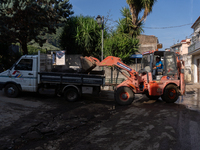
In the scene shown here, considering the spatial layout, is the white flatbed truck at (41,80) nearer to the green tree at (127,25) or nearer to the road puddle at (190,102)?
the road puddle at (190,102)

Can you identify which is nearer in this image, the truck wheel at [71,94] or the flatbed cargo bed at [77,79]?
the flatbed cargo bed at [77,79]

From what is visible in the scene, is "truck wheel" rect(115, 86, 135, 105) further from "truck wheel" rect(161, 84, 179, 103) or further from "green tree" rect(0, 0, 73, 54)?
"green tree" rect(0, 0, 73, 54)

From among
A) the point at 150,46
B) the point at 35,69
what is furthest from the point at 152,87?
the point at 150,46

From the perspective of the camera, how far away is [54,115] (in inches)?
261

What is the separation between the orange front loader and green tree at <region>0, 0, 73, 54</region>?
21.6ft

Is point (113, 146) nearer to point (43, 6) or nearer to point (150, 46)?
point (43, 6)

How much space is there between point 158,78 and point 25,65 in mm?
6948

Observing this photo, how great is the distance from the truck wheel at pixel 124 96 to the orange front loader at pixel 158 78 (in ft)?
0.16

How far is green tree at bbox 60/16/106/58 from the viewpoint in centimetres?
1784

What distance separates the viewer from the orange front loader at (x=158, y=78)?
346 inches

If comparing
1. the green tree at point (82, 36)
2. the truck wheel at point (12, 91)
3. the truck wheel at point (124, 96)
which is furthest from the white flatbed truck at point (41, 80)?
the green tree at point (82, 36)

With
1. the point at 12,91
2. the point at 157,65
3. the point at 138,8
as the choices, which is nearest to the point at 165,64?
the point at 157,65

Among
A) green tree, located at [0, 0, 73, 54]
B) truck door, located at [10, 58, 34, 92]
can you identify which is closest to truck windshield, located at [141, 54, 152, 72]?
truck door, located at [10, 58, 34, 92]

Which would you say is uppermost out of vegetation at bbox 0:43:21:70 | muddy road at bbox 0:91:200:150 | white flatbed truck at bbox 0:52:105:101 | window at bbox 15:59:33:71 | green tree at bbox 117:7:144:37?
green tree at bbox 117:7:144:37
